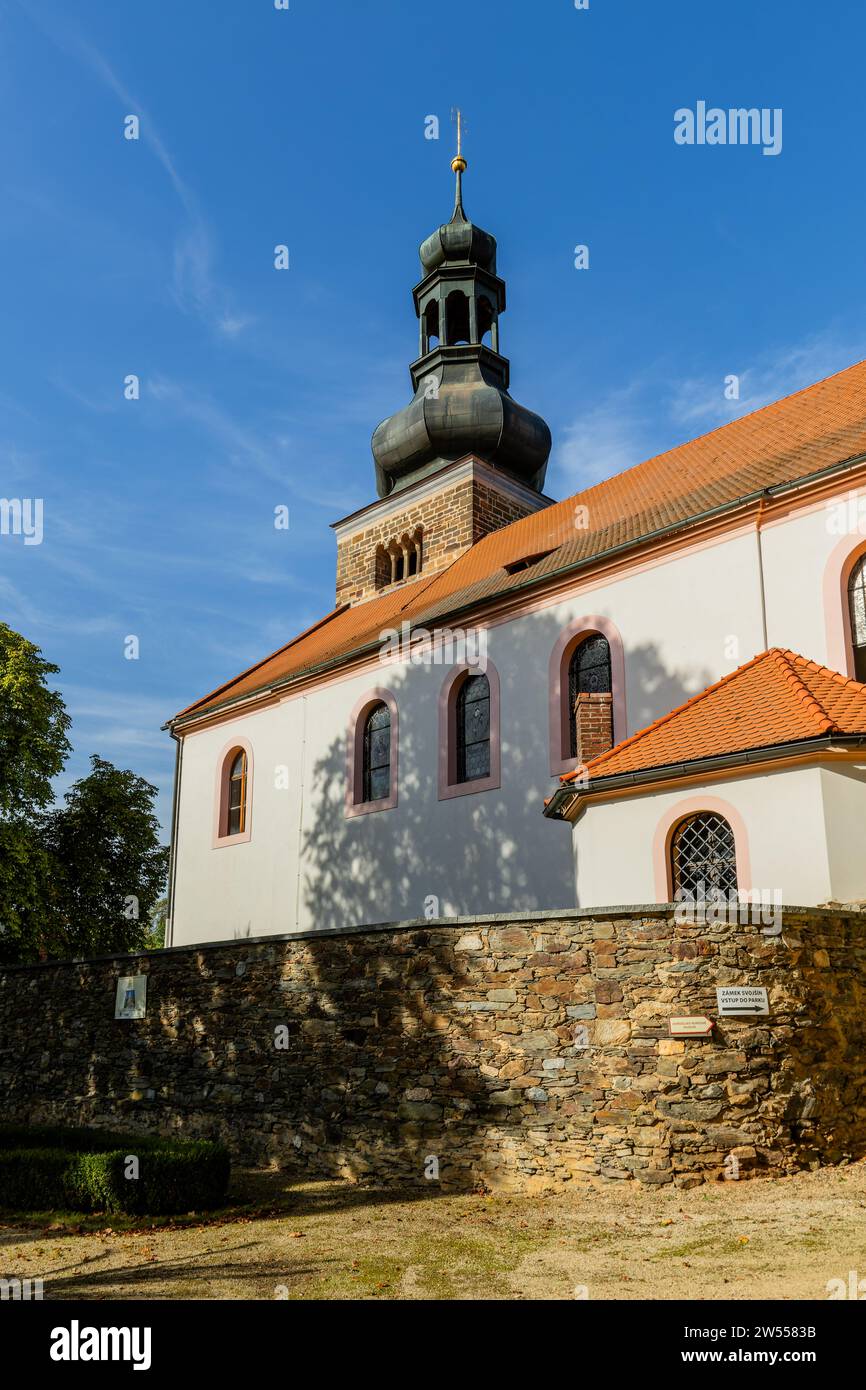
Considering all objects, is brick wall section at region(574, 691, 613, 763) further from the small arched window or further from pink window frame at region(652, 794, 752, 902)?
the small arched window

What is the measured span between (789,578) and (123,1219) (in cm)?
1038

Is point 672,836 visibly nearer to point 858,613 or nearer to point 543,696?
point 858,613

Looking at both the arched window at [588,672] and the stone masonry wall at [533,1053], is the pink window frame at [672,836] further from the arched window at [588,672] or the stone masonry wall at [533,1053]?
the arched window at [588,672]

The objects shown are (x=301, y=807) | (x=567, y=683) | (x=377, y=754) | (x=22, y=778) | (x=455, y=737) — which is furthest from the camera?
(x=22, y=778)

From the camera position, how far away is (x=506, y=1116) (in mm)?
9430

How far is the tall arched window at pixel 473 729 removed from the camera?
58.0ft

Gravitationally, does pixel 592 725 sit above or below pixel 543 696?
below

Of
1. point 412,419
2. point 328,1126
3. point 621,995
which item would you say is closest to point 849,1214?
point 621,995

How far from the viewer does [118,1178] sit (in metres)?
9.19

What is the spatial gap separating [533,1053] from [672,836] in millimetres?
3440

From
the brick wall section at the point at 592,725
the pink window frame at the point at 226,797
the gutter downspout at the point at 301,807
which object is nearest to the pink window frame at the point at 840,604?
the brick wall section at the point at 592,725

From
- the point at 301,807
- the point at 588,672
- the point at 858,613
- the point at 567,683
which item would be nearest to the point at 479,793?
the point at 567,683
